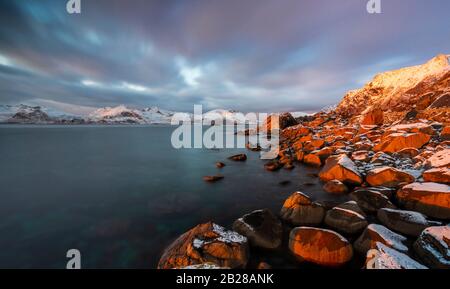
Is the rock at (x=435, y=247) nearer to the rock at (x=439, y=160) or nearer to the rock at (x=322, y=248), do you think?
the rock at (x=322, y=248)

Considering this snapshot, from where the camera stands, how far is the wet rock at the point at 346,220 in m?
7.18

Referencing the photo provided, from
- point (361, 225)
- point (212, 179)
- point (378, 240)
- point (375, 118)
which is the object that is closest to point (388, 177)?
point (361, 225)

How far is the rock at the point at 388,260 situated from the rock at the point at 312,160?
14.3 metres

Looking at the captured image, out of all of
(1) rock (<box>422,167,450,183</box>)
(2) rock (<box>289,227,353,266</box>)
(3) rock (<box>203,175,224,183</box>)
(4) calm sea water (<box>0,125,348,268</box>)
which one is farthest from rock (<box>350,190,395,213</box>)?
(3) rock (<box>203,175,224,183</box>)

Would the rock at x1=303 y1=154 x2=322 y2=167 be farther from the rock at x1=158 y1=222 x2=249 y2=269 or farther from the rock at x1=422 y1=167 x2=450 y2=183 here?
the rock at x1=158 y1=222 x2=249 y2=269

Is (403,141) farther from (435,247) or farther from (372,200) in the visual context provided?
(435,247)

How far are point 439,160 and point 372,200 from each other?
20.5ft

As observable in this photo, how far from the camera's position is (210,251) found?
5688 millimetres

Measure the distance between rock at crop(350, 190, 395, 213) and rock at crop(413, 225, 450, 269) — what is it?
297 centimetres

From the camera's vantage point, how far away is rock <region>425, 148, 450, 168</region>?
10.3 m

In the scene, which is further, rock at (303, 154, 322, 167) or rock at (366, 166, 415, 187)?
rock at (303, 154, 322, 167)

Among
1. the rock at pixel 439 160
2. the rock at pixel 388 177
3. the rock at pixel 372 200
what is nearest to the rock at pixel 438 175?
the rock at pixel 388 177

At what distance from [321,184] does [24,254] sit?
16.7 meters
